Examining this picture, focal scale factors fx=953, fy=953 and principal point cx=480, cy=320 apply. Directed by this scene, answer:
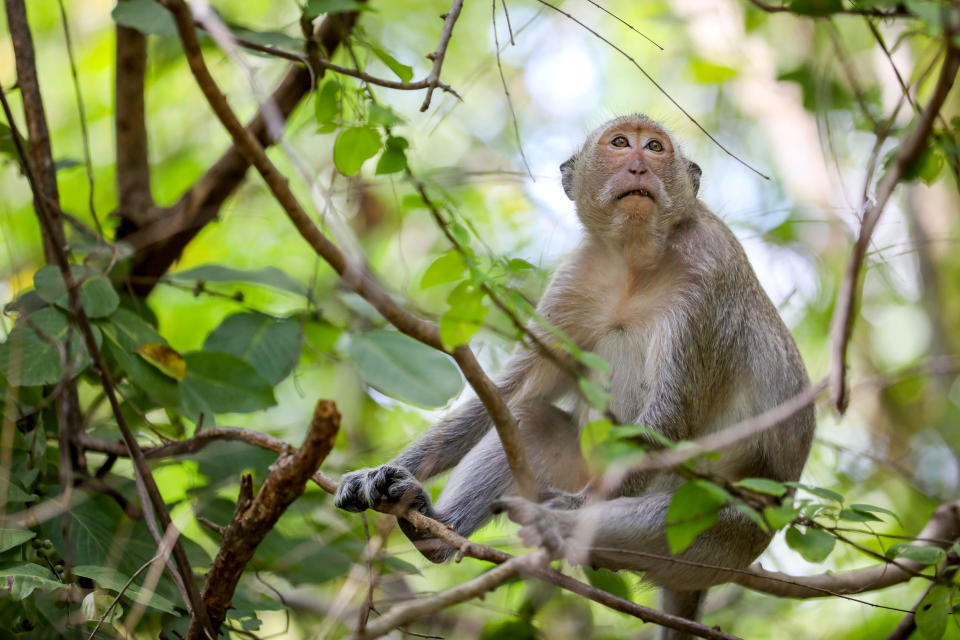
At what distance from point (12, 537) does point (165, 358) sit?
1.26 m

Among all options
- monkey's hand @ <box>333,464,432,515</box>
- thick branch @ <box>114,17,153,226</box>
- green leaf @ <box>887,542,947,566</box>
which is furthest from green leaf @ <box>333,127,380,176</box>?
thick branch @ <box>114,17,153,226</box>

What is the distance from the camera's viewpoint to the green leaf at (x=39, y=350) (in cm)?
439

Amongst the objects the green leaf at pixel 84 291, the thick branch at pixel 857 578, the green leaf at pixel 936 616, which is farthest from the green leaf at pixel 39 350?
the green leaf at pixel 936 616

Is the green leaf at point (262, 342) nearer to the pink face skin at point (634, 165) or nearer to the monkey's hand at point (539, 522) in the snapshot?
the monkey's hand at point (539, 522)

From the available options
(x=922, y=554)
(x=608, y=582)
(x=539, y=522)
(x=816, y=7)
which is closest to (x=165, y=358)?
(x=539, y=522)

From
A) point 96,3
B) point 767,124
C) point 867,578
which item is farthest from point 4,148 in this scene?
point 767,124

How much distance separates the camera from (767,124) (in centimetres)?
1165

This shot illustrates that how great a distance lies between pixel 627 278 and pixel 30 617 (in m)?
3.64

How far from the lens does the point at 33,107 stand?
5.27 metres

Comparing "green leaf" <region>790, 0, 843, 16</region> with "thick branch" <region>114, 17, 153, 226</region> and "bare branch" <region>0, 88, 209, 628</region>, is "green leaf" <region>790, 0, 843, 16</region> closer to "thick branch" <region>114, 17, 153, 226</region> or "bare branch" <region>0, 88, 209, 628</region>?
"bare branch" <region>0, 88, 209, 628</region>

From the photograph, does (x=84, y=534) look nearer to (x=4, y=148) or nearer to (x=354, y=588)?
(x=354, y=588)

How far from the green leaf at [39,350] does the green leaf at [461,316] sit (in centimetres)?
207

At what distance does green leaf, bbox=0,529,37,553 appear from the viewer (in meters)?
3.74

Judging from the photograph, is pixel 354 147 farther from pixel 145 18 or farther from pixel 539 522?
pixel 145 18
